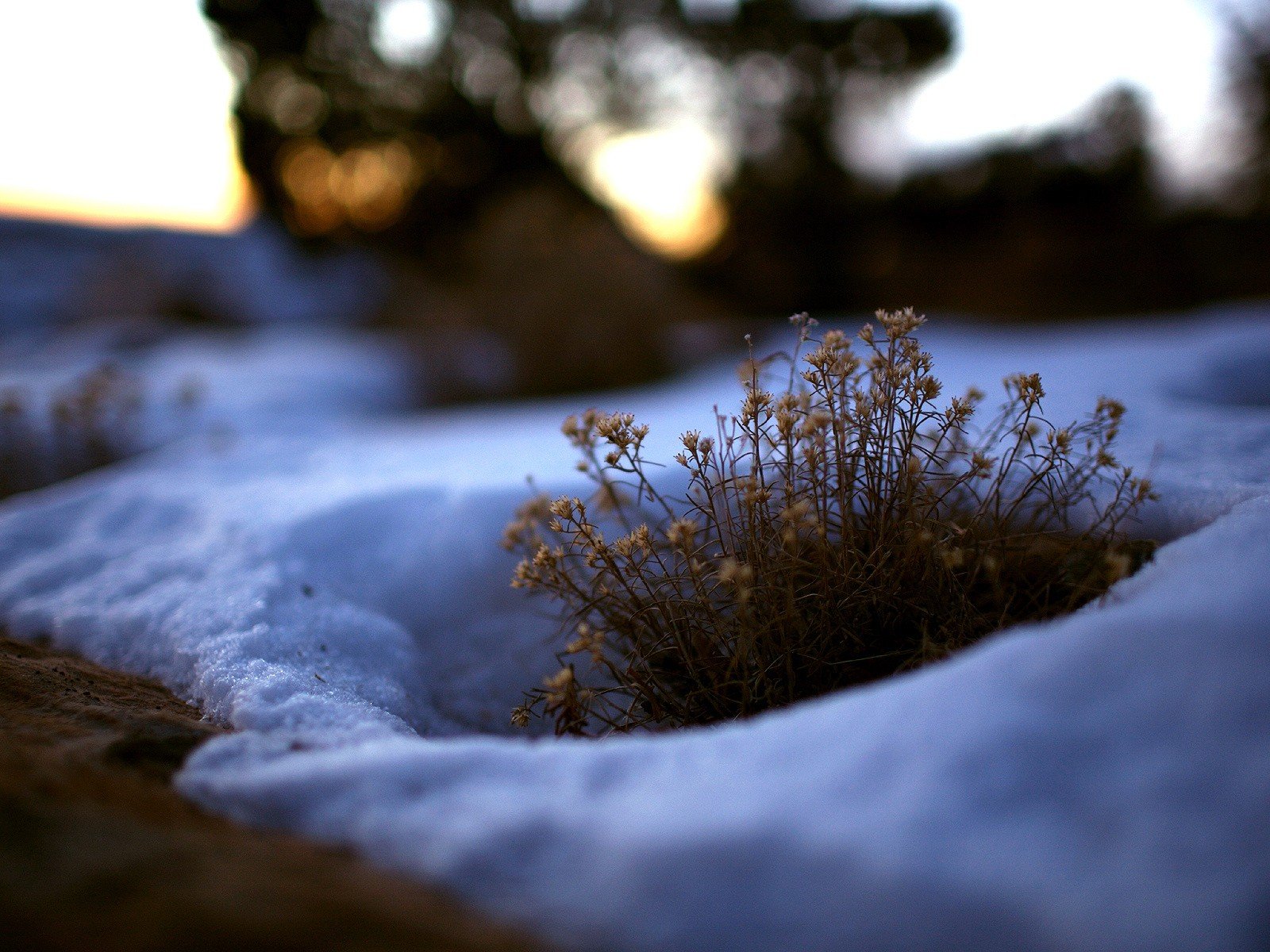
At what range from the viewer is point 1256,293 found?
9039 mm

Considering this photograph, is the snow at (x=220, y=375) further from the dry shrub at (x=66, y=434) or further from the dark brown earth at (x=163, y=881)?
the dark brown earth at (x=163, y=881)

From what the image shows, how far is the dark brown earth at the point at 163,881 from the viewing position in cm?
77

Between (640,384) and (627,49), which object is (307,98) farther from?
(640,384)

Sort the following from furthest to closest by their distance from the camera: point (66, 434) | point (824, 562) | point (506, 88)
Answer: point (506, 88) → point (66, 434) → point (824, 562)

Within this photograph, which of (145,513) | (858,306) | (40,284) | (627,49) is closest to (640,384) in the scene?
(145,513)

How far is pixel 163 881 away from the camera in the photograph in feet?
2.76

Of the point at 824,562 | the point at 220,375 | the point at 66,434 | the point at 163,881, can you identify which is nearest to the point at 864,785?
the point at 824,562

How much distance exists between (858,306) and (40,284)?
11.9 meters

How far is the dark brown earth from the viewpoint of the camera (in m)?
0.77

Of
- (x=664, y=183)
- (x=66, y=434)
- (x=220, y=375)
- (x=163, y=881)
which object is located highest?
(x=664, y=183)

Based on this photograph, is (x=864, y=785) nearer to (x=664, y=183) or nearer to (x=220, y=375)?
(x=220, y=375)

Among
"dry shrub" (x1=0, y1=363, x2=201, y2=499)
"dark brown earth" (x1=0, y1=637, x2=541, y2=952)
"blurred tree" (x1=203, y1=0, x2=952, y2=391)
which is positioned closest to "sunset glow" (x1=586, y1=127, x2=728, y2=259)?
"blurred tree" (x1=203, y1=0, x2=952, y2=391)

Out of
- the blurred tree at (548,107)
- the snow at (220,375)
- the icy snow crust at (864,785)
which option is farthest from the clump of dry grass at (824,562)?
the blurred tree at (548,107)

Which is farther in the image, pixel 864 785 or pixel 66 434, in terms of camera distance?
pixel 66 434
